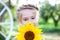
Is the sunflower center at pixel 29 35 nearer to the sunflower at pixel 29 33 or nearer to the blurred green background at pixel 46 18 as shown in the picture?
the sunflower at pixel 29 33

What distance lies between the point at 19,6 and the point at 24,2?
5cm

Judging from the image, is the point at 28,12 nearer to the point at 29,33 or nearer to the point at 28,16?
the point at 28,16

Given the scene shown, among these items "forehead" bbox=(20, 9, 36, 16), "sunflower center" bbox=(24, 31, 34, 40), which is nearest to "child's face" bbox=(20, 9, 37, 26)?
"forehead" bbox=(20, 9, 36, 16)

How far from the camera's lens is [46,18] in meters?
0.97

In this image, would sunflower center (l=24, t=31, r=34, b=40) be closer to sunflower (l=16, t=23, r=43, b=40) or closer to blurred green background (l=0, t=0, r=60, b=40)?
sunflower (l=16, t=23, r=43, b=40)

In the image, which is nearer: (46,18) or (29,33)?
(29,33)

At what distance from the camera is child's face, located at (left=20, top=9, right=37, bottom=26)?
953 mm

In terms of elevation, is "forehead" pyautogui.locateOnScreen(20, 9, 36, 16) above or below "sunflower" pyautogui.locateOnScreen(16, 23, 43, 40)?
above

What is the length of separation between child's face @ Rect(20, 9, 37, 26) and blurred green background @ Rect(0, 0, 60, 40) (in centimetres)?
4

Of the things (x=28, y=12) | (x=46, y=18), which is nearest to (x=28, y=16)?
(x=28, y=12)

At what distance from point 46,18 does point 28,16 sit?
0.13 meters

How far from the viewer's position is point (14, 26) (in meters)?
0.95

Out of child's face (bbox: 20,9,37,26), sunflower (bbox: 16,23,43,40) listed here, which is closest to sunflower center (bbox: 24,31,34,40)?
sunflower (bbox: 16,23,43,40)

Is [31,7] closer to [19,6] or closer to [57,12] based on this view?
[19,6]
